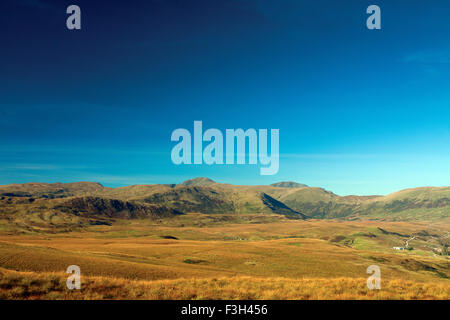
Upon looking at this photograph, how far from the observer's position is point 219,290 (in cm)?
2183

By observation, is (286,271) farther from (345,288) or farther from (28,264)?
(28,264)

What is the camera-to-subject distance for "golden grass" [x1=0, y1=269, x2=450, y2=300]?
18.7 metres

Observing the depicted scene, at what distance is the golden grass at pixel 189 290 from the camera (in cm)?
1867

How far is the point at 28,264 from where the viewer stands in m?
33.3

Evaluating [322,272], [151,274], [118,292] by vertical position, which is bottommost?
[322,272]

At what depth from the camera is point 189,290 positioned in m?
21.2
